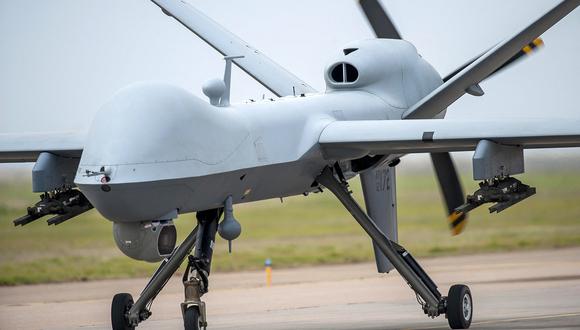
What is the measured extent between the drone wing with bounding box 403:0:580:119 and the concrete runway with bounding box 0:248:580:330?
3.75m

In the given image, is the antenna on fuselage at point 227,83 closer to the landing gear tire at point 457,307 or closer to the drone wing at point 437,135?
the drone wing at point 437,135

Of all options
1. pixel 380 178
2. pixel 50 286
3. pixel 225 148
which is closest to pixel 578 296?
pixel 380 178

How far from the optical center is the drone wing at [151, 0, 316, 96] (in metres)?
25.7

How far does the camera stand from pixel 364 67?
23.0 metres

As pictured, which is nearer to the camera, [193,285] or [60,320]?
[193,285]

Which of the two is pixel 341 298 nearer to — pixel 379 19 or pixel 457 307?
pixel 379 19

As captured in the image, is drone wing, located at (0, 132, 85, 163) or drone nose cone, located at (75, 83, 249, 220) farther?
drone wing, located at (0, 132, 85, 163)

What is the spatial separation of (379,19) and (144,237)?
903cm

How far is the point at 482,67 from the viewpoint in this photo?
22219mm

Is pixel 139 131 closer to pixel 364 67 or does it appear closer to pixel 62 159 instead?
pixel 62 159

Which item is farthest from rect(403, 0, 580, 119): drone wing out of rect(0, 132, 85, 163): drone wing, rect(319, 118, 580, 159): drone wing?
rect(0, 132, 85, 163): drone wing

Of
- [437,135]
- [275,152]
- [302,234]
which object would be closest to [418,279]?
[437,135]

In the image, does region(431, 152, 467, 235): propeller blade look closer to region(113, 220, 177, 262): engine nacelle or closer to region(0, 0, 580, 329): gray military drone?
region(0, 0, 580, 329): gray military drone

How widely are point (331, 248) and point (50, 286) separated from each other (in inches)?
410
